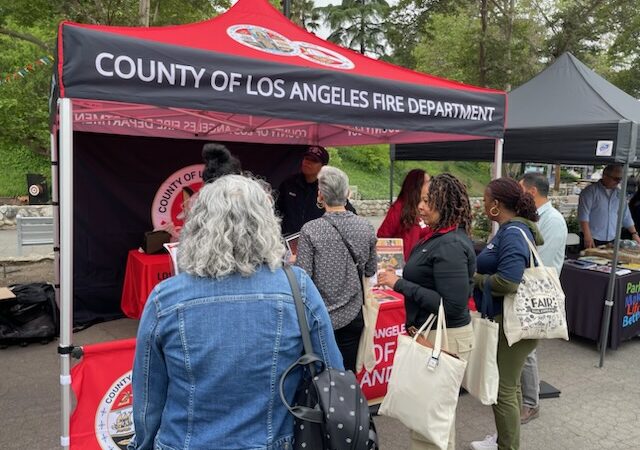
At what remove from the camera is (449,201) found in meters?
2.27

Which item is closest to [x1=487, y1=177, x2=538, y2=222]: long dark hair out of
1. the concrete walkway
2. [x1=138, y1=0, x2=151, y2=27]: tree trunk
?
[x1=138, y1=0, x2=151, y2=27]: tree trunk

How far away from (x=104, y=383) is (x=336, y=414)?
166 cm

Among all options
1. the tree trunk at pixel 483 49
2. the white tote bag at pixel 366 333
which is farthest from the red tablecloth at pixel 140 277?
the tree trunk at pixel 483 49

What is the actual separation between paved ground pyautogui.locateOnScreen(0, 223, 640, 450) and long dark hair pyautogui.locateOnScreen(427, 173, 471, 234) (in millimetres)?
1571

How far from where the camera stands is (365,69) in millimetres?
3328

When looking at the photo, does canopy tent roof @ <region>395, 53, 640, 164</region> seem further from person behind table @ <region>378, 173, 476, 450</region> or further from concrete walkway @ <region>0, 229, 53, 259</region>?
concrete walkway @ <region>0, 229, 53, 259</region>

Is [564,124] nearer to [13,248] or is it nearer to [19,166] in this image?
[13,248]

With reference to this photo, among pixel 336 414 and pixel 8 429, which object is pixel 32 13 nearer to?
pixel 8 429

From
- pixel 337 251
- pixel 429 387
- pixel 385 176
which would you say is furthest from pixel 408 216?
pixel 385 176

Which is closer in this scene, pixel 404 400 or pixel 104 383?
pixel 404 400

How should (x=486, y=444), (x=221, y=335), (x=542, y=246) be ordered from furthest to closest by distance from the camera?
(x=542, y=246) < (x=486, y=444) < (x=221, y=335)

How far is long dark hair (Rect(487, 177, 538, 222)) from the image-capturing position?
265 cm

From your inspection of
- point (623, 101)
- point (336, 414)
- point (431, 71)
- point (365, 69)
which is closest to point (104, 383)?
point (336, 414)

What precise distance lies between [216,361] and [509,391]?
6.40ft
